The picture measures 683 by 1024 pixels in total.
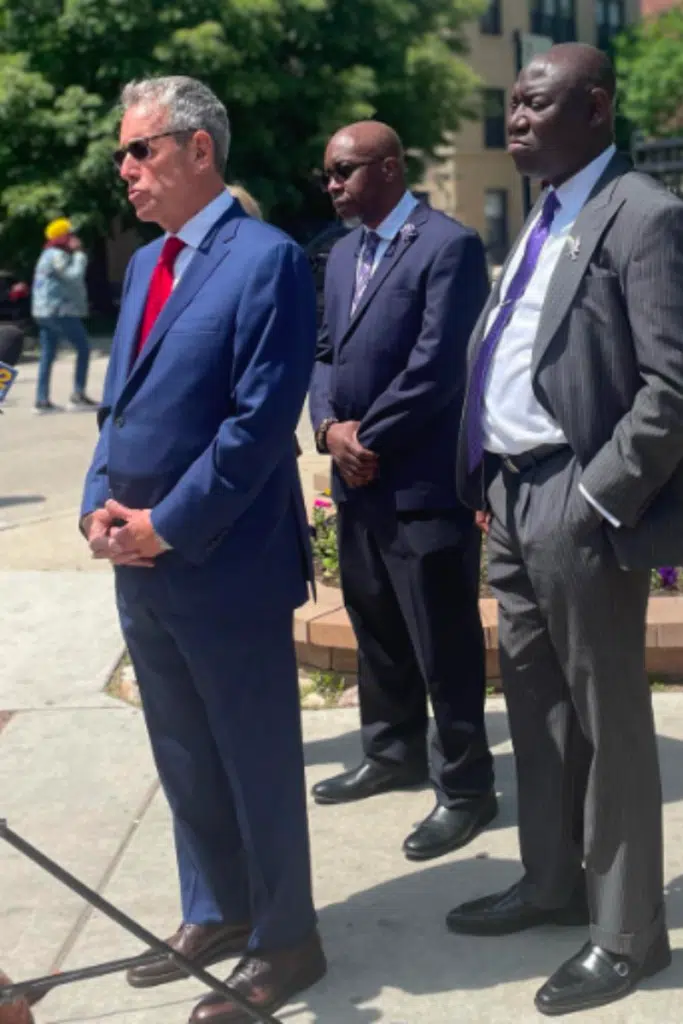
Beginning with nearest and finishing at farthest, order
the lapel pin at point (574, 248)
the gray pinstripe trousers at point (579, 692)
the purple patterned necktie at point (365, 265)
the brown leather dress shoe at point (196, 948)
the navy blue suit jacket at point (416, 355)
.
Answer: the lapel pin at point (574, 248) < the gray pinstripe trousers at point (579, 692) < the brown leather dress shoe at point (196, 948) < the navy blue suit jacket at point (416, 355) < the purple patterned necktie at point (365, 265)

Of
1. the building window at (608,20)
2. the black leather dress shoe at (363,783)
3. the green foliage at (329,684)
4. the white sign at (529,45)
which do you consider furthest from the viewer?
the building window at (608,20)

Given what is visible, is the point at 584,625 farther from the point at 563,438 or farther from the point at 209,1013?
the point at 209,1013

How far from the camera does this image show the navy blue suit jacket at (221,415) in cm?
322

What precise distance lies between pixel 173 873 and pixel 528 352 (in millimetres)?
1804

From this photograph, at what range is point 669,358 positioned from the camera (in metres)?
3.08

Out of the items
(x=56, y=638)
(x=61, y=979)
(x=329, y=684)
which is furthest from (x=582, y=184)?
(x=56, y=638)

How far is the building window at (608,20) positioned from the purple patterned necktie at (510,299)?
50.7 metres

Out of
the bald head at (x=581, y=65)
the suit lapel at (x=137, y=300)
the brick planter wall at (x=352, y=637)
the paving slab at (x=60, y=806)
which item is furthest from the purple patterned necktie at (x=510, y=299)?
the brick planter wall at (x=352, y=637)

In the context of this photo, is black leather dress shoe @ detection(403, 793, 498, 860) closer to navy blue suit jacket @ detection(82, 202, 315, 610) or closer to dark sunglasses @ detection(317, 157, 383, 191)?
navy blue suit jacket @ detection(82, 202, 315, 610)

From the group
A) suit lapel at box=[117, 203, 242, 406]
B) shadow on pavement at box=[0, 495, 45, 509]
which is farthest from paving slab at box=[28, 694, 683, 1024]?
shadow on pavement at box=[0, 495, 45, 509]

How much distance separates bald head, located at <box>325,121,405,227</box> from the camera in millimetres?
4309

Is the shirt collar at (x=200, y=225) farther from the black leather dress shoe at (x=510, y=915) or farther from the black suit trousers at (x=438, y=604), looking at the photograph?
the black leather dress shoe at (x=510, y=915)

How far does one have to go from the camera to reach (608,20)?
5272 cm

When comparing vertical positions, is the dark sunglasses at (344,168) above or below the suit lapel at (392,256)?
above
